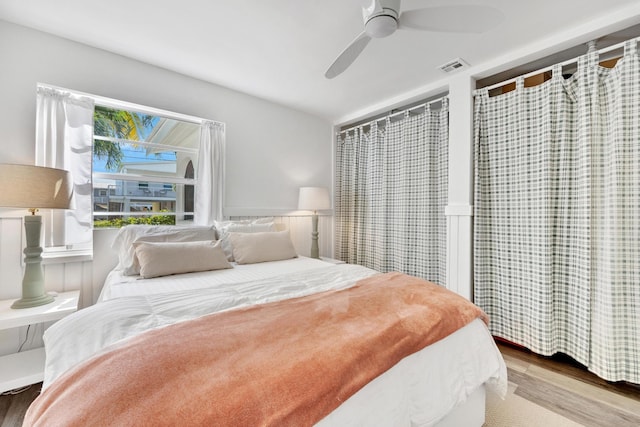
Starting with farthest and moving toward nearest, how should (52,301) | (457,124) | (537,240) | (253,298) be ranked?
(457,124) → (537,240) → (52,301) → (253,298)

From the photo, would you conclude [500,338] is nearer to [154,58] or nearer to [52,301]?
[52,301]

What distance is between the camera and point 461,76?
262 centimetres

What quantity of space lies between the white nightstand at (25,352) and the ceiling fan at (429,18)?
254 centimetres

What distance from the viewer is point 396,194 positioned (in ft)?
10.8

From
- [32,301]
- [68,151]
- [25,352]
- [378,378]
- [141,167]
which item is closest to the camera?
[378,378]

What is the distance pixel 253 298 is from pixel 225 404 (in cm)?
→ 76

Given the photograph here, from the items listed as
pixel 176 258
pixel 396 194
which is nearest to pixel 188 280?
pixel 176 258

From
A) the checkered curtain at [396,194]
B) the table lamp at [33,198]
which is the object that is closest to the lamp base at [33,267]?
the table lamp at [33,198]

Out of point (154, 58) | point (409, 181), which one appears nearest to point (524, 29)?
point (409, 181)

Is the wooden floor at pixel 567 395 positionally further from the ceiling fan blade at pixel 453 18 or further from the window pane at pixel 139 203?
the ceiling fan blade at pixel 453 18

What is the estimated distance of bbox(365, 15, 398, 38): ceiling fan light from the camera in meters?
1.46

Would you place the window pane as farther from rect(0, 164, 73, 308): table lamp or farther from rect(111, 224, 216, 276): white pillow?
rect(0, 164, 73, 308): table lamp

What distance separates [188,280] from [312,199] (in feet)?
6.02

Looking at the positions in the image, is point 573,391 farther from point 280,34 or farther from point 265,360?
point 280,34
